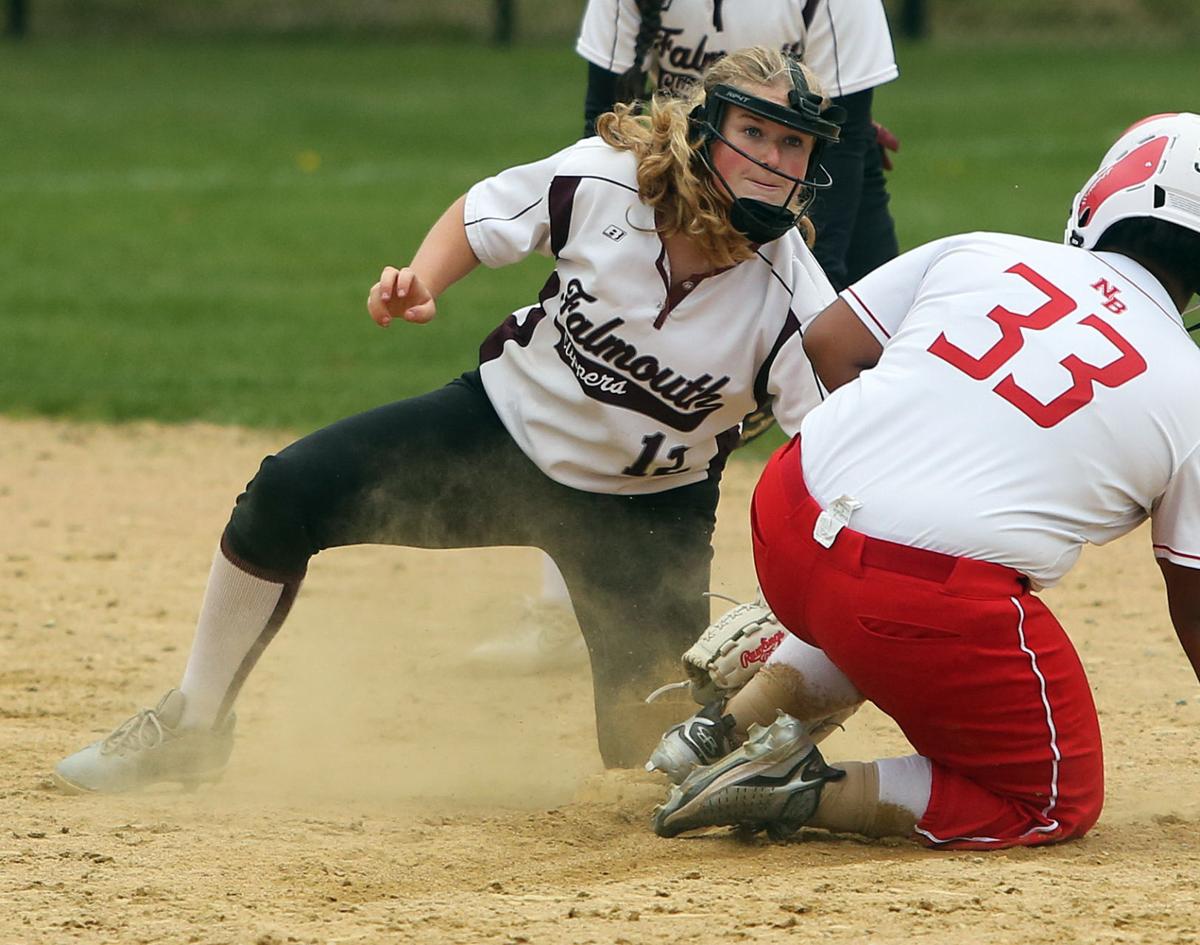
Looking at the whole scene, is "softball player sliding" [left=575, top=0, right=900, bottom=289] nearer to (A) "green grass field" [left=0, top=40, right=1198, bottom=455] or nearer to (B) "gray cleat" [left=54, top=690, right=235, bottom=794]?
(B) "gray cleat" [left=54, top=690, right=235, bottom=794]

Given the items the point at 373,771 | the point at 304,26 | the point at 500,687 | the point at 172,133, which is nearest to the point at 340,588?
the point at 500,687

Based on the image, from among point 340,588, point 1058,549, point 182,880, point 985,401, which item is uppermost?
point 985,401

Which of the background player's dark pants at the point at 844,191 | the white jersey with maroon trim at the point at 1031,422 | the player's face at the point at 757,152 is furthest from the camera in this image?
the background player's dark pants at the point at 844,191

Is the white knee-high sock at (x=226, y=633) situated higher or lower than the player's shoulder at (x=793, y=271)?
lower

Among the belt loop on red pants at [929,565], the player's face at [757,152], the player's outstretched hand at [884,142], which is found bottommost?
the belt loop on red pants at [929,565]

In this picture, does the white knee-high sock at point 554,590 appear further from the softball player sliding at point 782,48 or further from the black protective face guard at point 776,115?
the black protective face guard at point 776,115

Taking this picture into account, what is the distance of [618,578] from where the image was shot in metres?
4.18

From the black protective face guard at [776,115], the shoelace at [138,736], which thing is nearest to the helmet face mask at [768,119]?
the black protective face guard at [776,115]

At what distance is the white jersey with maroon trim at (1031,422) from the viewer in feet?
10.5

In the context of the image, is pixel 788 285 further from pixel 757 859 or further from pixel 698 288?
pixel 757 859

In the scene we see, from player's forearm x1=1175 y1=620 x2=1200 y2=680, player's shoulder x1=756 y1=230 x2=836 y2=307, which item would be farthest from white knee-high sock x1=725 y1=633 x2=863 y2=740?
player's shoulder x1=756 y1=230 x2=836 y2=307

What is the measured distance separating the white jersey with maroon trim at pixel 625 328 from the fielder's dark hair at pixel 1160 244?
27.8 inches

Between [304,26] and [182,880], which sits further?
[304,26]

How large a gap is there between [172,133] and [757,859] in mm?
15368
